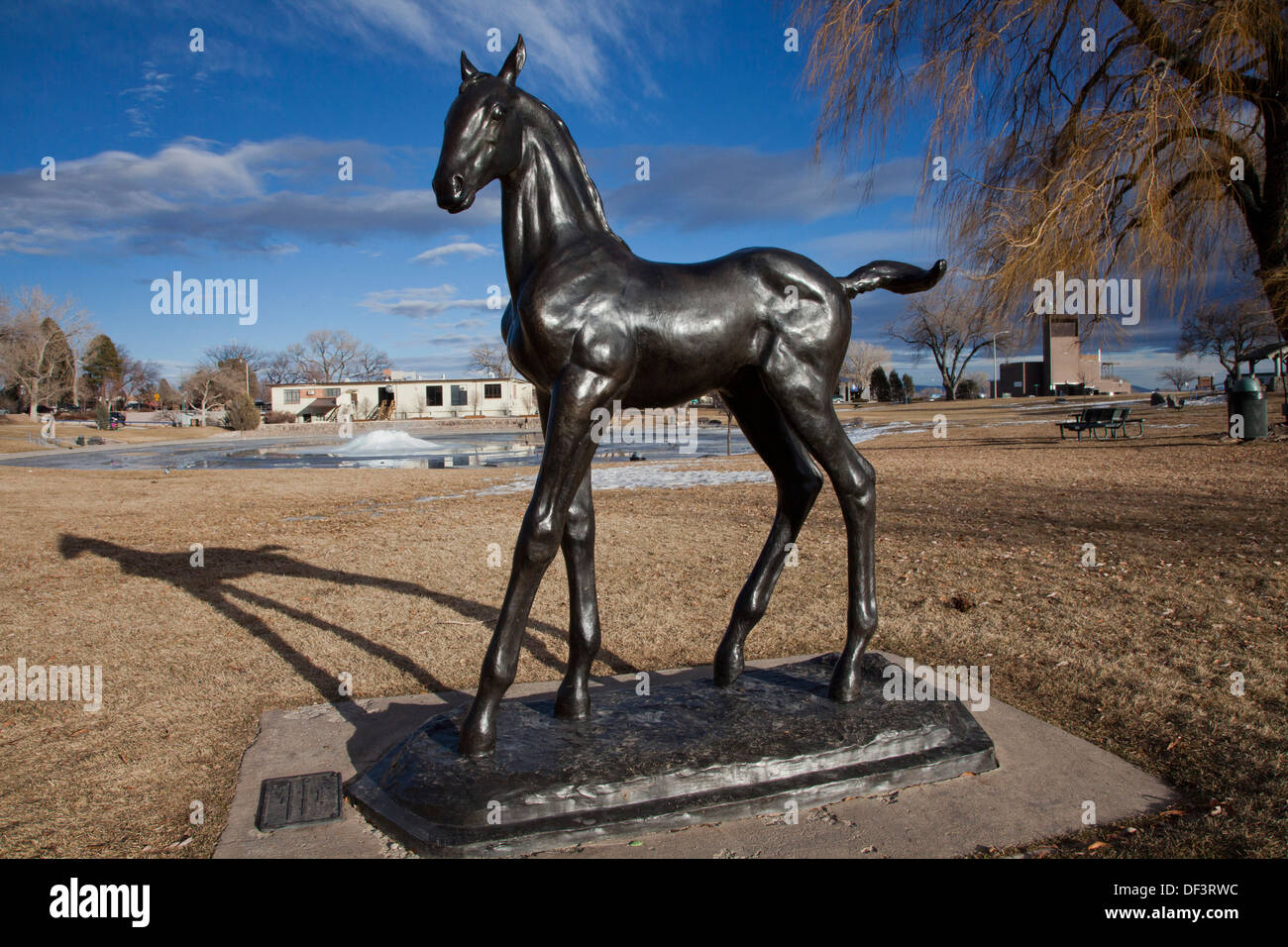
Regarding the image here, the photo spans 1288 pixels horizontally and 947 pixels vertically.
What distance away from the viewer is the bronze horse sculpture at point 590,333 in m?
2.87

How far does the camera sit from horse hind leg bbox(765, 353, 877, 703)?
317cm

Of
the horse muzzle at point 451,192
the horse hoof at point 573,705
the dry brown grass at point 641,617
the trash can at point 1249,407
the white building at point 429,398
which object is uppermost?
the white building at point 429,398

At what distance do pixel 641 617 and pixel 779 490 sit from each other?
247cm

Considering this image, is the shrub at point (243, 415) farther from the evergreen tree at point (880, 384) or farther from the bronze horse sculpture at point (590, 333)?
the evergreen tree at point (880, 384)

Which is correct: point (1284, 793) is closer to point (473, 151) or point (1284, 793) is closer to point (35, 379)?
point (473, 151)

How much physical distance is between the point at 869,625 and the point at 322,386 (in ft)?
224

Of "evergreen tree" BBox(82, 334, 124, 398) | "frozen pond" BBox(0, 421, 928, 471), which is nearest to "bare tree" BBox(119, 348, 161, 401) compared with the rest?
"evergreen tree" BBox(82, 334, 124, 398)

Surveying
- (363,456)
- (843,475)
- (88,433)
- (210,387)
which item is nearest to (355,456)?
(363,456)

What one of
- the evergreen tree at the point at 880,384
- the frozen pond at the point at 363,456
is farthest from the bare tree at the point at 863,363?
the frozen pond at the point at 363,456

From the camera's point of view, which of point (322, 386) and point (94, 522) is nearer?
point (94, 522)

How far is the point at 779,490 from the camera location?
357 centimetres

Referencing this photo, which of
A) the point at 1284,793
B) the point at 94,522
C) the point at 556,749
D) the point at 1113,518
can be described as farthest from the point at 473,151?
the point at 94,522

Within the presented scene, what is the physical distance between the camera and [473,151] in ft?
9.32

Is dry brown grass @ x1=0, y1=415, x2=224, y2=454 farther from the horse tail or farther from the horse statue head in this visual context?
the horse tail
